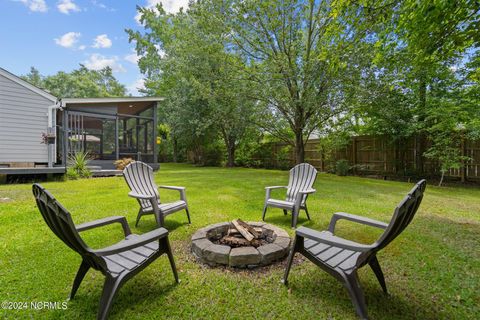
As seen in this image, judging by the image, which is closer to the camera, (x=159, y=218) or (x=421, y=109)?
(x=159, y=218)

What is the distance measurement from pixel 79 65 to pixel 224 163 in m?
35.2

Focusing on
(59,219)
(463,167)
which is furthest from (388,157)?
(59,219)

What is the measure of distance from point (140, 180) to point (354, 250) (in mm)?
3339

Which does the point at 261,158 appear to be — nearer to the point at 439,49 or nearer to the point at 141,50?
the point at 439,49

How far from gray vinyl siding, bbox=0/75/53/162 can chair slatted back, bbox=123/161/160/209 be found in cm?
760

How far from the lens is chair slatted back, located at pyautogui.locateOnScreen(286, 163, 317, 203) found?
13.7 feet

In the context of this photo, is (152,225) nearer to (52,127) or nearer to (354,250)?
(354,250)

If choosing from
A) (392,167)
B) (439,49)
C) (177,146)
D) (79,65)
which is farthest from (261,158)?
(79,65)

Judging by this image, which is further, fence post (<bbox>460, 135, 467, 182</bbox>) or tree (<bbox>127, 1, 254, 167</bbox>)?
tree (<bbox>127, 1, 254, 167</bbox>)

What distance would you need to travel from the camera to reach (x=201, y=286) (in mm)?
2217

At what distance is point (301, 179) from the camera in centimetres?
434

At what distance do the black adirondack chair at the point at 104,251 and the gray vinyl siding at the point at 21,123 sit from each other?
9163 mm

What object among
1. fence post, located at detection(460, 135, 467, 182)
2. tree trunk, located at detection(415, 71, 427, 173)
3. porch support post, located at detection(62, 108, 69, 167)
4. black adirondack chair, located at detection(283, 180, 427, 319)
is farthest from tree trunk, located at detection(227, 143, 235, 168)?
black adirondack chair, located at detection(283, 180, 427, 319)

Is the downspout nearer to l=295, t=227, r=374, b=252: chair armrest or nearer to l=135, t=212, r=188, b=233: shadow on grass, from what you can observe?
l=135, t=212, r=188, b=233: shadow on grass
